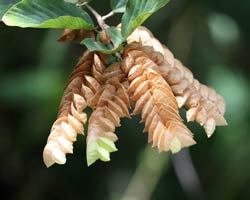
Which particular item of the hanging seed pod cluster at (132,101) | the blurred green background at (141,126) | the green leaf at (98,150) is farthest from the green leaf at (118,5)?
the blurred green background at (141,126)

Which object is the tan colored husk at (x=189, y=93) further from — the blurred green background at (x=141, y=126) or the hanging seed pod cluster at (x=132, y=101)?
the blurred green background at (x=141, y=126)

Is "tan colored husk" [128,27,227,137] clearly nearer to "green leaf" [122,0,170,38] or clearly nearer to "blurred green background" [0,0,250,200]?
"green leaf" [122,0,170,38]

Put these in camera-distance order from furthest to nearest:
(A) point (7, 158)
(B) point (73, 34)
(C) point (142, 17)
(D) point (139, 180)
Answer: (A) point (7, 158) → (D) point (139, 180) → (B) point (73, 34) → (C) point (142, 17)

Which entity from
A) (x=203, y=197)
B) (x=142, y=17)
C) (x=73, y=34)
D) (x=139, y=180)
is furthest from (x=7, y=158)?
(x=142, y=17)

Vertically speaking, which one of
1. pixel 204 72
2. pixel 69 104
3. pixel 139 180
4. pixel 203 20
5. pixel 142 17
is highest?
pixel 142 17

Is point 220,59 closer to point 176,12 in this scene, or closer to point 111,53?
point 176,12

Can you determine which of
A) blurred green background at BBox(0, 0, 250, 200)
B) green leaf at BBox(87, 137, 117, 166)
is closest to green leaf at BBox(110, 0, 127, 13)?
green leaf at BBox(87, 137, 117, 166)
